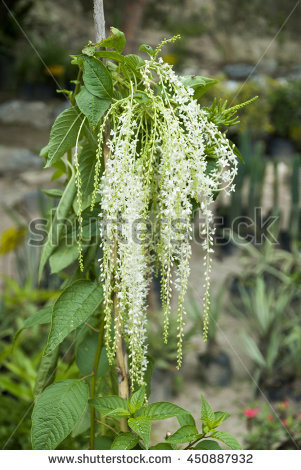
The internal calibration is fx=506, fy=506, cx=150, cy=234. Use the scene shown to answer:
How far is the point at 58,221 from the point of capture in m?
0.95

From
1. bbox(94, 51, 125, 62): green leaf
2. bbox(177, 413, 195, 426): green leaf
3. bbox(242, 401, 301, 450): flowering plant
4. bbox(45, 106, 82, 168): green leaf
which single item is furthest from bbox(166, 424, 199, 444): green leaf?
bbox(242, 401, 301, 450): flowering plant

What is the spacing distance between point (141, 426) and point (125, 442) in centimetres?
7

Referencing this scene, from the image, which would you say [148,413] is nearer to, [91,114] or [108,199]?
[108,199]

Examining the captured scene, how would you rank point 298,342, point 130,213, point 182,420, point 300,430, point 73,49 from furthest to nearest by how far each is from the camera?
point 73,49, point 298,342, point 300,430, point 182,420, point 130,213

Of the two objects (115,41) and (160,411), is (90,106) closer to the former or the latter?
(115,41)

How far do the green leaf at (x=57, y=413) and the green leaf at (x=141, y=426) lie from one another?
4.1 inches

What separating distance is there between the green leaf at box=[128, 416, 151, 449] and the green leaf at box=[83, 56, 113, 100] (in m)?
0.50

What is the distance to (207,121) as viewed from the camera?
0.79m

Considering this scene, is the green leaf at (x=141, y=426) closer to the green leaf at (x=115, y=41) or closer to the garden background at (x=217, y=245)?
the garden background at (x=217, y=245)

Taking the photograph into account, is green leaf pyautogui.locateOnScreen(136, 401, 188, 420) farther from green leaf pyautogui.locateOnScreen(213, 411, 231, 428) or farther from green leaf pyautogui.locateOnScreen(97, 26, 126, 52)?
green leaf pyautogui.locateOnScreen(97, 26, 126, 52)

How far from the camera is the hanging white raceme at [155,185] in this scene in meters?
0.73

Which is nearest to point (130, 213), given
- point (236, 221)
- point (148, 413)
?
point (148, 413)

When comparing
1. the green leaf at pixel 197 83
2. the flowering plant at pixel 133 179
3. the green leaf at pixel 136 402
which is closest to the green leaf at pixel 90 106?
the flowering plant at pixel 133 179

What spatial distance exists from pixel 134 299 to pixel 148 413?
192 mm
